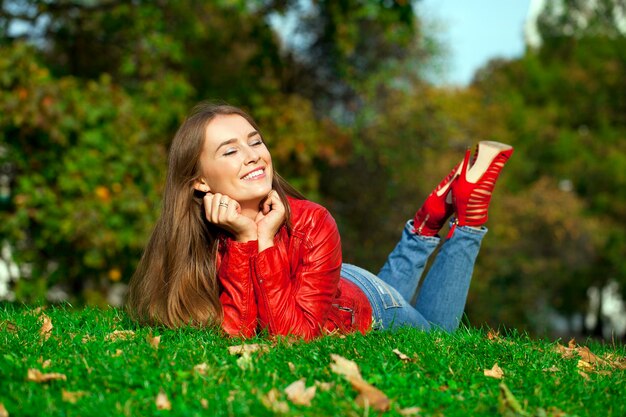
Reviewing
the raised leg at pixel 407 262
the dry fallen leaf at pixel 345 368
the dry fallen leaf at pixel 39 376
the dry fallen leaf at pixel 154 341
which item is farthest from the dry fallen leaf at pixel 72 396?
the raised leg at pixel 407 262

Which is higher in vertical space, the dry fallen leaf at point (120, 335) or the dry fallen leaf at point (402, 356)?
the dry fallen leaf at point (402, 356)

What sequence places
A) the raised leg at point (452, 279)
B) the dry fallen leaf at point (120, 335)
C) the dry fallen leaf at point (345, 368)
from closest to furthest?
1. the dry fallen leaf at point (345, 368)
2. the dry fallen leaf at point (120, 335)
3. the raised leg at point (452, 279)

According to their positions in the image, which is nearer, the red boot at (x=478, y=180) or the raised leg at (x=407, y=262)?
the red boot at (x=478, y=180)

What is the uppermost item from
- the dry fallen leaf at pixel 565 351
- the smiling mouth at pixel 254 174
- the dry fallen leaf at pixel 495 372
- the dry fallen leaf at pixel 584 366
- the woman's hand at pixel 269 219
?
the smiling mouth at pixel 254 174

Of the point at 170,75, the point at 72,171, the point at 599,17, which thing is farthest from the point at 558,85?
the point at 72,171

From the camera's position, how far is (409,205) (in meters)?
17.0

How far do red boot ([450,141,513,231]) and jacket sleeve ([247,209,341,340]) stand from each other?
1.16m

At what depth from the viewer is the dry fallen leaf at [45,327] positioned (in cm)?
428

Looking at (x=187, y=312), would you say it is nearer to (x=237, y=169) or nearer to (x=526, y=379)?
(x=237, y=169)

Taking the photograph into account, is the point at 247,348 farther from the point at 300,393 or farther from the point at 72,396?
the point at 72,396

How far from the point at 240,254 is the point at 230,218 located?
0.21m

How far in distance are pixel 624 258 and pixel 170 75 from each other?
19.4 metres

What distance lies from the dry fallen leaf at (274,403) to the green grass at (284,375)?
0.02 meters

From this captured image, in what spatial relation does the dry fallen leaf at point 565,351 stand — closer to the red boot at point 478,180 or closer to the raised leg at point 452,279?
the raised leg at point 452,279
